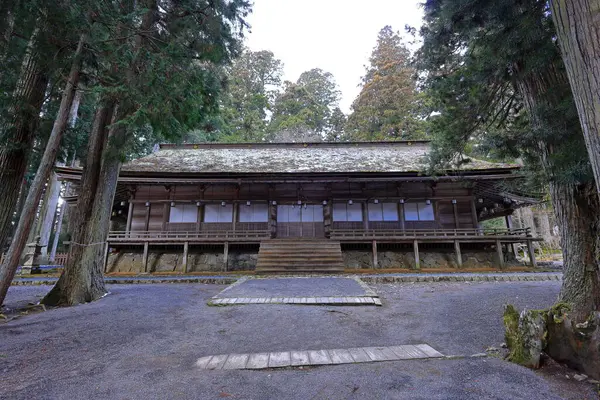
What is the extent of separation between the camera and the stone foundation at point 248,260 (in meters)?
11.6

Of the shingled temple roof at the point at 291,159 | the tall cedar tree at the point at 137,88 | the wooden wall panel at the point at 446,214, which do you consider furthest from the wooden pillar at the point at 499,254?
the tall cedar tree at the point at 137,88

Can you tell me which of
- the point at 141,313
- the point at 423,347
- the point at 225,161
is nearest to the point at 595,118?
the point at 423,347

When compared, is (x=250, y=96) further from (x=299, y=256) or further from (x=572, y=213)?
(x=572, y=213)

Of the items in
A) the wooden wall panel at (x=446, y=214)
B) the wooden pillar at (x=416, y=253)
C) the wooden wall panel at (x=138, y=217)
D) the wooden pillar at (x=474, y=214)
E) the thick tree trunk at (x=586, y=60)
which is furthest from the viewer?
the wooden wall panel at (x=138, y=217)

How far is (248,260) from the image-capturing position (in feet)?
39.0

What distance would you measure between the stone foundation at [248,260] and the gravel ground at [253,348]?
6.01 metres

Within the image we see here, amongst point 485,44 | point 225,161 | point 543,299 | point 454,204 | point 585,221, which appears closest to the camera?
point 585,221

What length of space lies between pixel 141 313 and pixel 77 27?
4.69m

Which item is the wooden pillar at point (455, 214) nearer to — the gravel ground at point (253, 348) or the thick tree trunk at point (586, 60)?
the gravel ground at point (253, 348)

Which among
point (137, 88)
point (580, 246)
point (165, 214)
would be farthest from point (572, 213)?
point (165, 214)

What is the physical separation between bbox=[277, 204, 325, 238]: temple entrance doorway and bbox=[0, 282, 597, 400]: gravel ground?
7.04 metres

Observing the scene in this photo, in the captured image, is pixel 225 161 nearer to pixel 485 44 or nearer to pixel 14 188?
pixel 14 188

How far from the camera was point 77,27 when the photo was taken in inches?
167

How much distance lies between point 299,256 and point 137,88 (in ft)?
24.4
